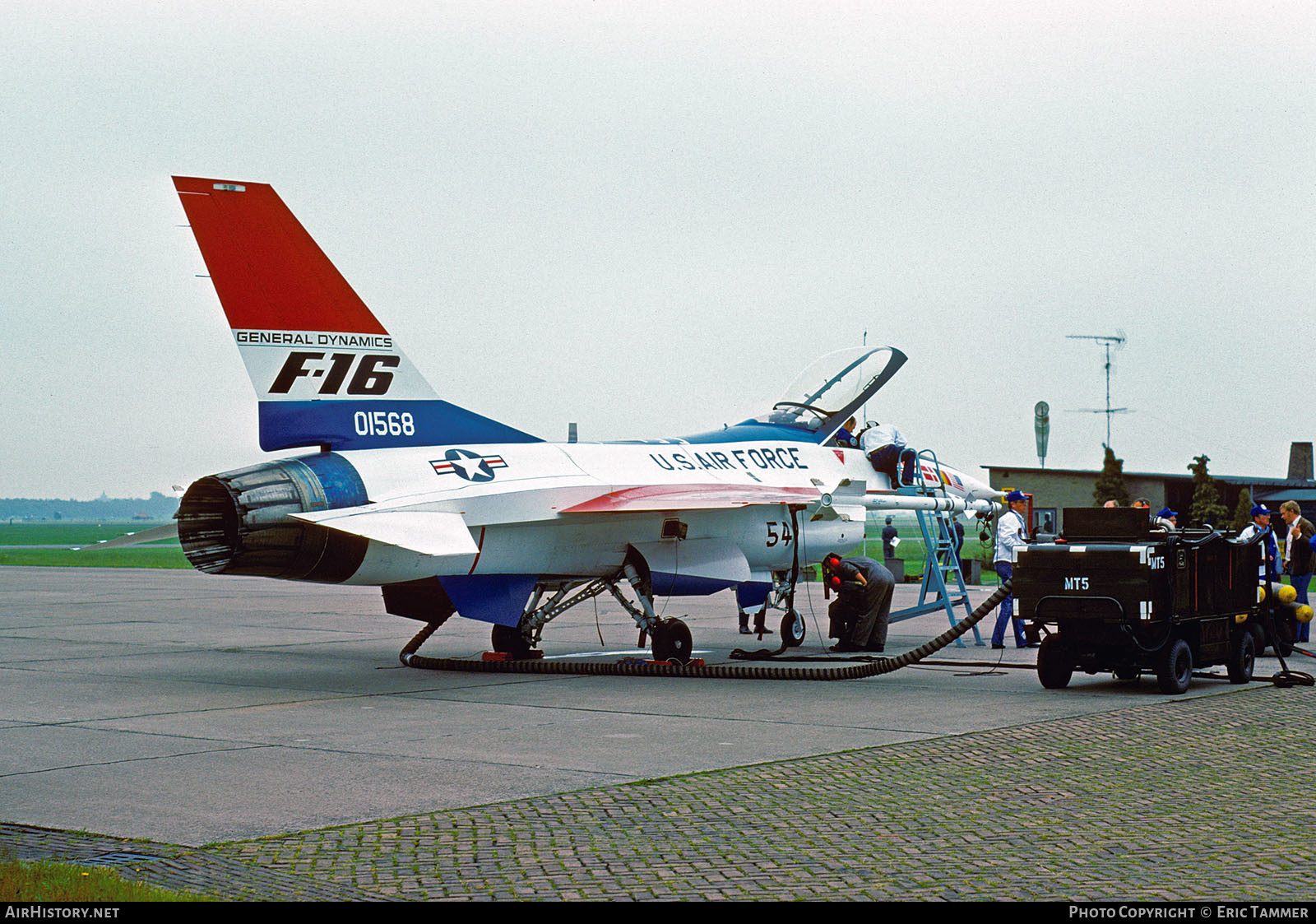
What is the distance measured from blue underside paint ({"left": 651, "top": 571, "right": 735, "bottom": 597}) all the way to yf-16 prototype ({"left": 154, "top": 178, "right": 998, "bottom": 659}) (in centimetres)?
2

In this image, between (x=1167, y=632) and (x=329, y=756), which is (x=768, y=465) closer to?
(x=1167, y=632)

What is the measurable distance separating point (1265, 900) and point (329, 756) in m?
5.82

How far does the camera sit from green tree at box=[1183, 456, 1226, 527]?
48.4 meters

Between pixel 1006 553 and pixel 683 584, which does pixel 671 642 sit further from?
pixel 1006 553

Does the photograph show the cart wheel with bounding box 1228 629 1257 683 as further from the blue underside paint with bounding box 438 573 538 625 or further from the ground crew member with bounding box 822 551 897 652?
the blue underside paint with bounding box 438 573 538 625

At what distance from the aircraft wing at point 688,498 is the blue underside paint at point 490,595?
42.6 inches

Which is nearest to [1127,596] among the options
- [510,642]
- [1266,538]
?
[1266,538]

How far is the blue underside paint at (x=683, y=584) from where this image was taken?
14648 millimetres

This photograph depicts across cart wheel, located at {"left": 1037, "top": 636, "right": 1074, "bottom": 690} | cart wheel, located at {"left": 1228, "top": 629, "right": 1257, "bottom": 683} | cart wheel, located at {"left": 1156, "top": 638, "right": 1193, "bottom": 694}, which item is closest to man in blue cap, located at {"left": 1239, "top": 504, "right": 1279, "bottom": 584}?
cart wheel, located at {"left": 1228, "top": 629, "right": 1257, "bottom": 683}

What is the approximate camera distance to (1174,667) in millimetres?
11516

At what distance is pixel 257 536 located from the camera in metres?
11.5

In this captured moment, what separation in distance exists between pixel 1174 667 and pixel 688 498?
15.9 ft

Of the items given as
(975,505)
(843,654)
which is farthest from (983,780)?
(975,505)

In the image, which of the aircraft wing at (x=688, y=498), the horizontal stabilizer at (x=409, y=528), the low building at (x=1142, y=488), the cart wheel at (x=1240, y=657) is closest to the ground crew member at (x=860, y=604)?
the aircraft wing at (x=688, y=498)
